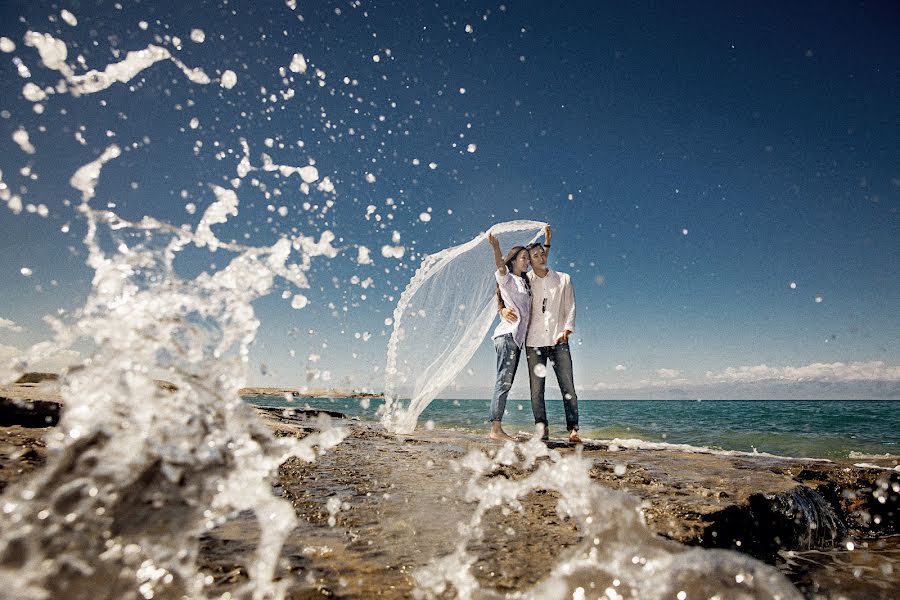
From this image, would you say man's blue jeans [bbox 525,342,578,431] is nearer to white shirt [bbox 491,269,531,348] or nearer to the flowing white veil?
white shirt [bbox 491,269,531,348]

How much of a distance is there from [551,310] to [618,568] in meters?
3.55

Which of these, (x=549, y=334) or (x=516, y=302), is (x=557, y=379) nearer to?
(x=549, y=334)

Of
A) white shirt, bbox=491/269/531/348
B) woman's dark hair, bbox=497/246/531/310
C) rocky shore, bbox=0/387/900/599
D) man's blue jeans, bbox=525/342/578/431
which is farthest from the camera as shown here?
woman's dark hair, bbox=497/246/531/310

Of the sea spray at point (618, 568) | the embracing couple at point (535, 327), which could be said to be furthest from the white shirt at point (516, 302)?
the sea spray at point (618, 568)

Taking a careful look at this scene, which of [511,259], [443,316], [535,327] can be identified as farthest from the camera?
[443,316]

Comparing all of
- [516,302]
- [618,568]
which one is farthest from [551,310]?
[618,568]

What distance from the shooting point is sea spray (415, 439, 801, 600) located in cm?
152

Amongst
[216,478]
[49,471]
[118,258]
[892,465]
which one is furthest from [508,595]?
[892,465]

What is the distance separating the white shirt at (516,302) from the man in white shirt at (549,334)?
2.5 inches

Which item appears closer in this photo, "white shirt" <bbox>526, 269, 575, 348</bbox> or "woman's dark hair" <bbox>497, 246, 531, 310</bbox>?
"white shirt" <bbox>526, 269, 575, 348</bbox>

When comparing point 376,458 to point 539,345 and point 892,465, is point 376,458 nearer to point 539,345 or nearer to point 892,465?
point 539,345

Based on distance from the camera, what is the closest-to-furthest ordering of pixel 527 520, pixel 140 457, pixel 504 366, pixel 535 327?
pixel 140 457 → pixel 527 520 → pixel 504 366 → pixel 535 327

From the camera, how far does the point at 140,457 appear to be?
1447 millimetres

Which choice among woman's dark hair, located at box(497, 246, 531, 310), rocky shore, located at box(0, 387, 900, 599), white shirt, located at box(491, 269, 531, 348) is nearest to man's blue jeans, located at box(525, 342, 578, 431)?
white shirt, located at box(491, 269, 531, 348)
